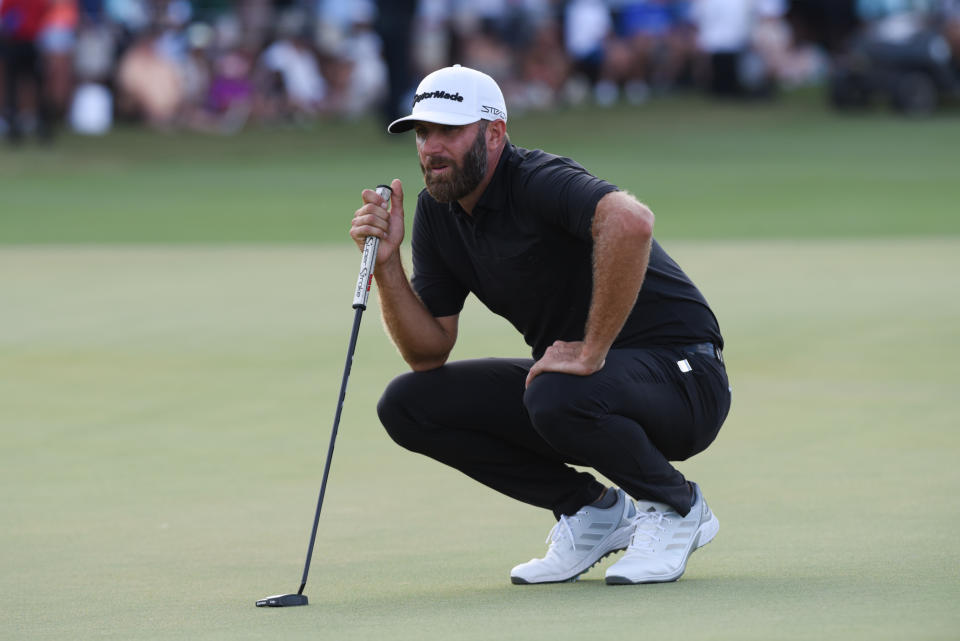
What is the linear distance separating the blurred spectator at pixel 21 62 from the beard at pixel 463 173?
18521 mm

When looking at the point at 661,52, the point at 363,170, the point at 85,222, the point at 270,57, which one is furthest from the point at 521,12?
the point at 85,222

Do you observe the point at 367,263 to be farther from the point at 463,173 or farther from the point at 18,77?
the point at 18,77

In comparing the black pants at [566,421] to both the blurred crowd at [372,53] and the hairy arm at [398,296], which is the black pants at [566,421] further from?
the blurred crowd at [372,53]

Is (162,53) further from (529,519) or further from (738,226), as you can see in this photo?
(529,519)

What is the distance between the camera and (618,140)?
25844 millimetres

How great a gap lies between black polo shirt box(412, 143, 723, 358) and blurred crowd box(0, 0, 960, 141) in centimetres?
1874

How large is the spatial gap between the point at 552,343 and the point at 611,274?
0.52 meters

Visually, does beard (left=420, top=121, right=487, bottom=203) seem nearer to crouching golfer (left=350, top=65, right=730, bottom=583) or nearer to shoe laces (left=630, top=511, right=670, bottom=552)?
crouching golfer (left=350, top=65, right=730, bottom=583)

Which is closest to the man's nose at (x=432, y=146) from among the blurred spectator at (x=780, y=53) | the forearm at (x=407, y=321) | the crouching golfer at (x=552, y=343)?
the crouching golfer at (x=552, y=343)

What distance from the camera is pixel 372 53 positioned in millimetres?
28438

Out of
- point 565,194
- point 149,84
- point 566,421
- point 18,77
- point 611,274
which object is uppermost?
point 565,194

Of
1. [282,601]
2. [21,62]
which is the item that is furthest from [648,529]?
[21,62]

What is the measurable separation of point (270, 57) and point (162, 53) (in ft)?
5.67

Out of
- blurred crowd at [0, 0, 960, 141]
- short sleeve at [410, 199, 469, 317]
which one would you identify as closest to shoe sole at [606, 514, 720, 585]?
short sleeve at [410, 199, 469, 317]
